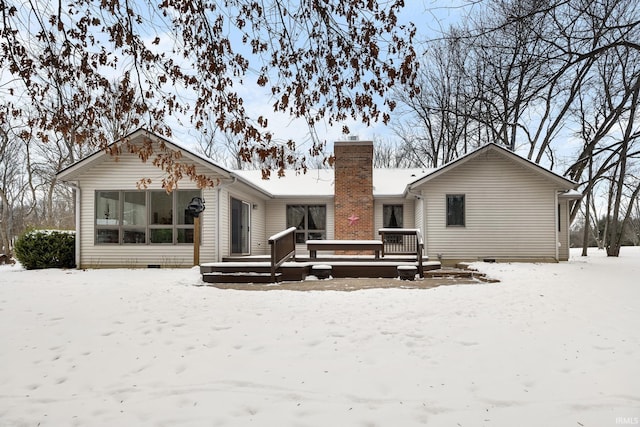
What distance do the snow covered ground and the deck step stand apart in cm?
240

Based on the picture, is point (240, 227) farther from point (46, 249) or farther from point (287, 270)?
point (46, 249)

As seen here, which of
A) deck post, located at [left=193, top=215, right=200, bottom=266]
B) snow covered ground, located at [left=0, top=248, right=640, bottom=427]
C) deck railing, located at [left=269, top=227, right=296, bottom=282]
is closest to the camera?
snow covered ground, located at [left=0, top=248, right=640, bottom=427]

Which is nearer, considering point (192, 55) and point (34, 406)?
point (34, 406)

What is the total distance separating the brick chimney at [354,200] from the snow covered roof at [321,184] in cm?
46

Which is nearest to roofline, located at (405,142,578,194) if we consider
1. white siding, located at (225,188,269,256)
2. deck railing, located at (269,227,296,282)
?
deck railing, located at (269,227,296,282)

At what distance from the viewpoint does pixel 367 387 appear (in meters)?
3.42

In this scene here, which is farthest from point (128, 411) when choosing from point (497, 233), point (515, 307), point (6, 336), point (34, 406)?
point (497, 233)

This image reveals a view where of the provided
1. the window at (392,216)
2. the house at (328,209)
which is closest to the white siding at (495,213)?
the house at (328,209)

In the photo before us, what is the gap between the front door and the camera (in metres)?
13.8

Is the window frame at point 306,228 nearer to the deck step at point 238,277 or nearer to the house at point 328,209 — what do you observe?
the house at point 328,209

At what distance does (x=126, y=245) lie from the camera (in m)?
12.4

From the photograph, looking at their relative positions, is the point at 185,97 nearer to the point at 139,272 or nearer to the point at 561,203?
the point at 139,272

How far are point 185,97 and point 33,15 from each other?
197 cm

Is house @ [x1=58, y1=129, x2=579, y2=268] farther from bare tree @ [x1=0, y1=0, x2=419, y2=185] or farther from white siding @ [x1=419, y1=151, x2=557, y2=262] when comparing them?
bare tree @ [x1=0, y1=0, x2=419, y2=185]
